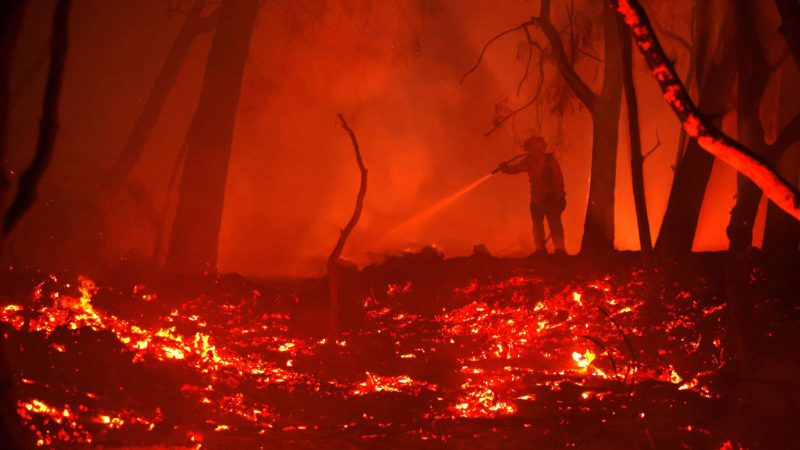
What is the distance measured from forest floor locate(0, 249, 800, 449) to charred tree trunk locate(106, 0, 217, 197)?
4.80 metres

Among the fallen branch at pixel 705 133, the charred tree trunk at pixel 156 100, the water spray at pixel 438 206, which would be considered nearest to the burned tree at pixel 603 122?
the fallen branch at pixel 705 133

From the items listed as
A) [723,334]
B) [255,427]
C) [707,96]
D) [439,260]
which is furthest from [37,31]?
[723,334]

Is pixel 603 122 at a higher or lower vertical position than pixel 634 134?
higher

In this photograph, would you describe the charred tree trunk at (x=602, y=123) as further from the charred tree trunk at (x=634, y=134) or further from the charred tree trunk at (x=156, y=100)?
the charred tree trunk at (x=156, y=100)

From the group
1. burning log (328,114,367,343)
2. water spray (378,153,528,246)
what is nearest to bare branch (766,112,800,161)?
burning log (328,114,367,343)

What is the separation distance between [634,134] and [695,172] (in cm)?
148

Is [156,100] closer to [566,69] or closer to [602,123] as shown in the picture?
[566,69]

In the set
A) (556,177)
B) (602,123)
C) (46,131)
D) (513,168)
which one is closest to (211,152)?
(513,168)

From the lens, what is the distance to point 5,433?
2199 mm

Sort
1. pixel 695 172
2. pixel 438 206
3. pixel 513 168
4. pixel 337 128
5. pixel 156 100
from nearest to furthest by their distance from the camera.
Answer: pixel 695 172, pixel 513 168, pixel 156 100, pixel 337 128, pixel 438 206

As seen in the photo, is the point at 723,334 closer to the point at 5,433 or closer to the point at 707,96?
the point at 707,96

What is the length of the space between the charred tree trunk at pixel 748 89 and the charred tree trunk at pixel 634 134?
688 millimetres

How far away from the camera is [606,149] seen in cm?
763

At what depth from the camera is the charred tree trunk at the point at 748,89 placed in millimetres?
5308
